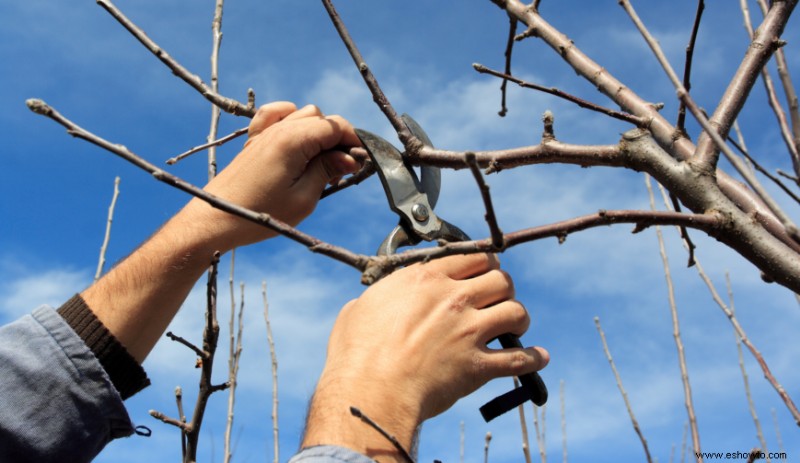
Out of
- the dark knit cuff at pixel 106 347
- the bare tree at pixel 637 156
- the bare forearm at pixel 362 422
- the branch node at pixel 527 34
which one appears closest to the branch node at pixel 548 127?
the bare tree at pixel 637 156

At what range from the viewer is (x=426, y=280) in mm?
1290

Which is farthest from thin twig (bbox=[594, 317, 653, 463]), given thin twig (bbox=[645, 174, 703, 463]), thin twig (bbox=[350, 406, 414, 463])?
thin twig (bbox=[350, 406, 414, 463])

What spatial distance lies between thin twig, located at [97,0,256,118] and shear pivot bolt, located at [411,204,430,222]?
2.27ft

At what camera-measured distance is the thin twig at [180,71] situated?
5.82ft

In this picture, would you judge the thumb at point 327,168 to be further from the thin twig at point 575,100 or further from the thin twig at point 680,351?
the thin twig at point 680,351

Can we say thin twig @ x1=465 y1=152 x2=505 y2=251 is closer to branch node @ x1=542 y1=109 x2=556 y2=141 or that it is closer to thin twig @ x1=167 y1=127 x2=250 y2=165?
branch node @ x1=542 y1=109 x2=556 y2=141

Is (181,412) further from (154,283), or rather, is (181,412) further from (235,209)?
(235,209)

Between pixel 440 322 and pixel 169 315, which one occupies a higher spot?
pixel 169 315

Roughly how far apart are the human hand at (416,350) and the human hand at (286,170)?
55cm

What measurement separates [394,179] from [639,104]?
0.55 meters

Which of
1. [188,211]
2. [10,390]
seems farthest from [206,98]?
[10,390]

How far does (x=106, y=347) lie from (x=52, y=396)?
0.55ft

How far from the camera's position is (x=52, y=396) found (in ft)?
5.35

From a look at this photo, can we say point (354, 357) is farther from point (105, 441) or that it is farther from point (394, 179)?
point (105, 441)
